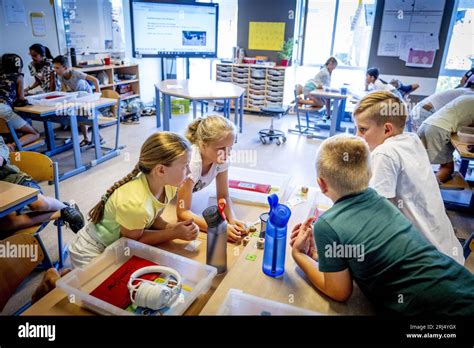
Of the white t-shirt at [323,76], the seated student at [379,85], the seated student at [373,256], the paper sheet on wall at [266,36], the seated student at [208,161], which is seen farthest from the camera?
the paper sheet on wall at [266,36]

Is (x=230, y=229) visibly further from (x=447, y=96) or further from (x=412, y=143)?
(x=447, y=96)

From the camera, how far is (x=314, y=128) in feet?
19.7

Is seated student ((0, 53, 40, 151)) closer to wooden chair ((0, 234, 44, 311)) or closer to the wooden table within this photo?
wooden chair ((0, 234, 44, 311))

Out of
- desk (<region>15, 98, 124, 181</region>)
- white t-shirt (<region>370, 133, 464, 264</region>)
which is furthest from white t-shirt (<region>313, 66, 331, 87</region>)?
white t-shirt (<region>370, 133, 464, 264</region>)

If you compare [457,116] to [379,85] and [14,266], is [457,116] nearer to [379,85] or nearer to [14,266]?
[379,85]

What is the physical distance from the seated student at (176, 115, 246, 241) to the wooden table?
1.13 ft

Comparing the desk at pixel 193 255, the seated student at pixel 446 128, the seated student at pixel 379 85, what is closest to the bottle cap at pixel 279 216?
the desk at pixel 193 255

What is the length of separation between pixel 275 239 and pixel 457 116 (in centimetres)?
271

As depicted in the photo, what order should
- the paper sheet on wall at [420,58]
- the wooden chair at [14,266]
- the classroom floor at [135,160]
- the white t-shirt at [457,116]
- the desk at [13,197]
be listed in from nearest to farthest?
the wooden chair at [14,266] → the desk at [13,197] → the classroom floor at [135,160] → the white t-shirt at [457,116] → the paper sheet on wall at [420,58]

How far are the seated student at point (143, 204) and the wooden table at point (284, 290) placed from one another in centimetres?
31

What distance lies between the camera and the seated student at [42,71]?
175 inches

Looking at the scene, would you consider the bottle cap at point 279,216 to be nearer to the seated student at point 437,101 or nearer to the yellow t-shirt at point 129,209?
the yellow t-shirt at point 129,209

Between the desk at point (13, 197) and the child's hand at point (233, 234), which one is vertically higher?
the child's hand at point (233, 234)

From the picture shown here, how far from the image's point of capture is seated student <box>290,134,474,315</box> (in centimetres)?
93
